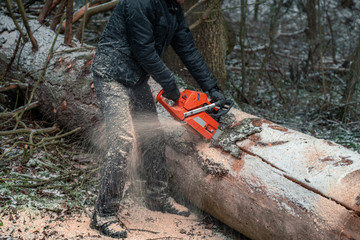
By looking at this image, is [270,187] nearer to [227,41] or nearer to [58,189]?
[58,189]

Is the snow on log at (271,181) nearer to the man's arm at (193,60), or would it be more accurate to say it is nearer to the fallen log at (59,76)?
the man's arm at (193,60)

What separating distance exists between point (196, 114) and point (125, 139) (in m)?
0.58

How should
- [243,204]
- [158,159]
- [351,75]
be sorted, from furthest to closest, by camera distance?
1. [351,75]
2. [158,159]
3. [243,204]

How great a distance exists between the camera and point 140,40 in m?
2.61

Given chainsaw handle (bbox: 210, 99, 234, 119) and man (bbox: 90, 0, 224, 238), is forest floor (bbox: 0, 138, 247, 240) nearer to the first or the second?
man (bbox: 90, 0, 224, 238)

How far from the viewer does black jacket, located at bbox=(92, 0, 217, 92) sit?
8.55ft

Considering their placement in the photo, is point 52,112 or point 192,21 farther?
point 192,21

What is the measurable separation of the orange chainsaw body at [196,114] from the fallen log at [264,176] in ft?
0.41

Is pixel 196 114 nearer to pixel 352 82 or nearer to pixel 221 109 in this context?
pixel 221 109

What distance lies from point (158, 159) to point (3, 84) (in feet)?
7.27

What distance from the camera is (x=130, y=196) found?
3.35 m

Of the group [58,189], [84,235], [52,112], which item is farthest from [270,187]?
[52,112]

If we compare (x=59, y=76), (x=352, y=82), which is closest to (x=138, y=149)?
(x=59, y=76)

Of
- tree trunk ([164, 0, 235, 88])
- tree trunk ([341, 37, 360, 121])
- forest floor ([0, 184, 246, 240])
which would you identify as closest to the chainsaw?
forest floor ([0, 184, 246, 240])
